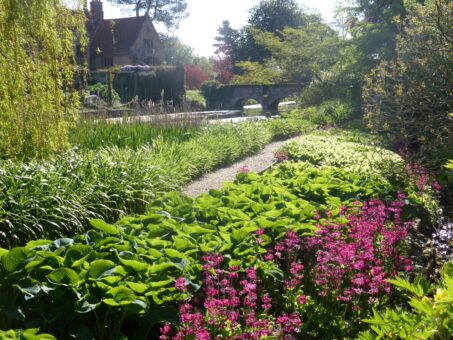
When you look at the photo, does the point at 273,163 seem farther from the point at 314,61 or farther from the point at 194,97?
the point at 194,97

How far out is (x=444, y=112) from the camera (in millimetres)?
8633

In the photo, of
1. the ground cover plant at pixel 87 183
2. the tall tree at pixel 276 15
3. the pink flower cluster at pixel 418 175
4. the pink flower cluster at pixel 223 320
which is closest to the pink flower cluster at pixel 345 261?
the pink flower cluster at pixel 223 320

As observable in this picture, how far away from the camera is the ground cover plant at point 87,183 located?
472 cm

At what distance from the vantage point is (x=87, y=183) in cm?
560

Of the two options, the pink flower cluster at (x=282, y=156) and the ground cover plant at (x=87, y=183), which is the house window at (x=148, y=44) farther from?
the pink flower cluster at (x=282, y=156)

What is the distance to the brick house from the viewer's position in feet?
140

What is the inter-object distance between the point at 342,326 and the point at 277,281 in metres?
0.58

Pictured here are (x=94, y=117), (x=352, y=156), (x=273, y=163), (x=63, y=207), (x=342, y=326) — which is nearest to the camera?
(x=342, y=326)

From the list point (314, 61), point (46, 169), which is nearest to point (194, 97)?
point (314, 61)

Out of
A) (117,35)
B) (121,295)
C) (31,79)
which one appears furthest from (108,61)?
(121,295)

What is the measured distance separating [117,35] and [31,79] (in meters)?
40.3

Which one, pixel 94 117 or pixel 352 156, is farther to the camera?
pixel 94 117

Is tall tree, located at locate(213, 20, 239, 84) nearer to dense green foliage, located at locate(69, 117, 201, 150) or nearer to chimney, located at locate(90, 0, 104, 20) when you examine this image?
chimney, located at locate(90, 0, 104, 20)

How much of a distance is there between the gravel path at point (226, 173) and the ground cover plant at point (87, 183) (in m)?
0.19
